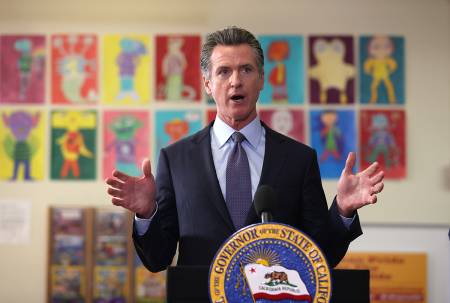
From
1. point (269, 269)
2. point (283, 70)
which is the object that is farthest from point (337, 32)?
point (269, 269)

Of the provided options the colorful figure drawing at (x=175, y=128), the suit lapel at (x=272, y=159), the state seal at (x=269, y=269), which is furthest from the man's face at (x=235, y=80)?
the colorful figure drawing at (x=175, y=128)

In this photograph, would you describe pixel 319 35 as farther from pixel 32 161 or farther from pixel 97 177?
pixel 32 161

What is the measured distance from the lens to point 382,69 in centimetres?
326

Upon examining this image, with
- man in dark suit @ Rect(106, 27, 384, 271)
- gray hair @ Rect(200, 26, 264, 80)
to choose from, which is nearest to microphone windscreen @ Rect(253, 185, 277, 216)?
man in dark suit @ Rect(106, 27, 384, 271)

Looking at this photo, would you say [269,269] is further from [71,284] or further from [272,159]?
[71,284]

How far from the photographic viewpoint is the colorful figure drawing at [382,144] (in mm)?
3223

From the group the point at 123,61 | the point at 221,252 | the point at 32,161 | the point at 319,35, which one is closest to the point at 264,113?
the point at 319,35

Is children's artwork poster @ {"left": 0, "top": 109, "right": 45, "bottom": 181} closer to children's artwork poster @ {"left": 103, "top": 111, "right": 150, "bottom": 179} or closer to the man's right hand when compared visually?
children's artwork poster @ {"left": 103, "top": 111, "right": 150, "bottom": 179}

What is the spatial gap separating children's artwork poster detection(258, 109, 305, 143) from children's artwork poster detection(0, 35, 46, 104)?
166 cm

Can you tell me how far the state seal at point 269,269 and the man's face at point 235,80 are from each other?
0.59 metres

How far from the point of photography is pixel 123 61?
10.8 feet

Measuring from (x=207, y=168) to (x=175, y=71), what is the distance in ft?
6.79

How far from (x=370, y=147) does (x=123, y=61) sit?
192cm

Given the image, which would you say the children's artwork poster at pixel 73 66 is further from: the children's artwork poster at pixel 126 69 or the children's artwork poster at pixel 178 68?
the children's artwork poster at pixel 178 68
